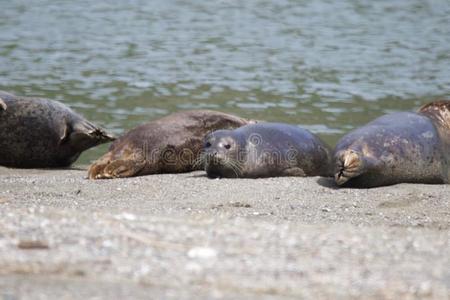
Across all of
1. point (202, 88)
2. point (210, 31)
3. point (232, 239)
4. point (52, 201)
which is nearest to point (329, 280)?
point (232, 239)

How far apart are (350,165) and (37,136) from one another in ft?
9.74

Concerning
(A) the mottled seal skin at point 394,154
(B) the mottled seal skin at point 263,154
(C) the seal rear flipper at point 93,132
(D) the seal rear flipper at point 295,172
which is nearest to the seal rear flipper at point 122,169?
(B) the mottled seal skin at point 263,154

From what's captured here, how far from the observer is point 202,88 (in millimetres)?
13062

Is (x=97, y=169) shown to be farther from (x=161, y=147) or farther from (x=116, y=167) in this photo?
(x=161, y=147)

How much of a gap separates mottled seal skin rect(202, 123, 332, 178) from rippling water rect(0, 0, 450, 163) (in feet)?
6.05

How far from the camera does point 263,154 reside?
816cm

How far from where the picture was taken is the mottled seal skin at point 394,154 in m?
7.49

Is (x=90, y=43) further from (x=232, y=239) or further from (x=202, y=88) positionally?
(x=232, y=239)

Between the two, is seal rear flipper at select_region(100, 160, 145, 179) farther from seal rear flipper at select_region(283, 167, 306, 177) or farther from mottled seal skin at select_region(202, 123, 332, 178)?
seal rear flipper at select_region(283, 167, 306, 177)

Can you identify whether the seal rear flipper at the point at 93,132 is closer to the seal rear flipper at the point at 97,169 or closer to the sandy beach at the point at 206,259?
the seal rear flipper at the point at 97,169

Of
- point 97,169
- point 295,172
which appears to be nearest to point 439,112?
point 295,172

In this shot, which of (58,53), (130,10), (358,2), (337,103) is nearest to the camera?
(337,103)

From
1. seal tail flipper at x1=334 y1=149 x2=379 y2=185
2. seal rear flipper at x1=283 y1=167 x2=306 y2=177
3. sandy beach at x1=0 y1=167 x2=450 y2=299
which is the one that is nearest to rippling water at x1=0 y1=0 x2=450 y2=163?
seal rear flipper at x1=283 y1=167 x2=306 y2=177

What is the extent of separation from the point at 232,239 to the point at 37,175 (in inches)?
173
